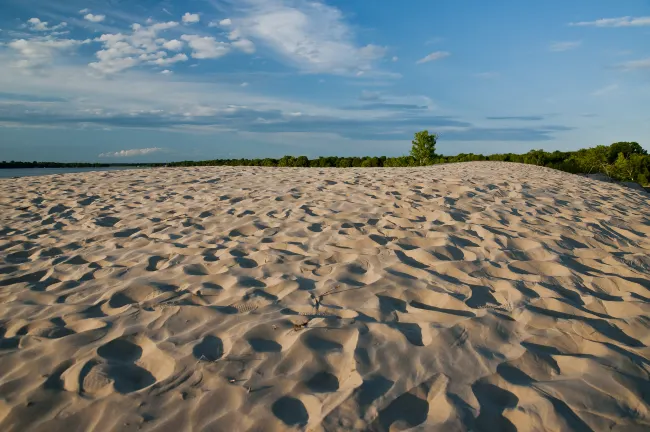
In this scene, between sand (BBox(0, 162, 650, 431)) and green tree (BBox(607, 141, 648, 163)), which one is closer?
sand (BBox(0, 162, 650, 431))

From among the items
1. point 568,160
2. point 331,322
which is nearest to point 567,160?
point 568,160

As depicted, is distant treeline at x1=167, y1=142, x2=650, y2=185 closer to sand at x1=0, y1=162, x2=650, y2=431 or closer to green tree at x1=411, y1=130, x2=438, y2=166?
green tree at x1=411, y1=130, x2=438, y2=166

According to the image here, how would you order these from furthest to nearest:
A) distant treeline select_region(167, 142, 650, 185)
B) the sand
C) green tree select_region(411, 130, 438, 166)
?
green tree select_region(411, 130, 438, 166) → distant treeline select_region(167, 142, 650, 185) → the sand

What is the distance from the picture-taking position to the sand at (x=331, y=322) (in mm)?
2344

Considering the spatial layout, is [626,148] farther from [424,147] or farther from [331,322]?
[331,322]

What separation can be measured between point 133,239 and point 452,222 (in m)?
4.25

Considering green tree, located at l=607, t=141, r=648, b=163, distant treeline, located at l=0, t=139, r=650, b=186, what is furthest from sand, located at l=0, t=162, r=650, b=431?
green tree, located at l=607, t=141, r=648, b=163

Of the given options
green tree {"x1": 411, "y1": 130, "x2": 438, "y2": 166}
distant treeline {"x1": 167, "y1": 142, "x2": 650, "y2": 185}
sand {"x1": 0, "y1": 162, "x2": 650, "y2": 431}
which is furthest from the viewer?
green tree {"x1": 411, "y1": 130, "x2": 438, "y2": 166}

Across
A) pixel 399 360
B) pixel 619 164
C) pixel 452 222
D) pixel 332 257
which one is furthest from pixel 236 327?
pixel 619 164

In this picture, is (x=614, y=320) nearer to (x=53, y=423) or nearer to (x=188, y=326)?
(x=188, y=326)

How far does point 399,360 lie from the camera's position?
8.91 ft

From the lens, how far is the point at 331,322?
3189 millimetres

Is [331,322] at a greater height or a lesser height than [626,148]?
lesser

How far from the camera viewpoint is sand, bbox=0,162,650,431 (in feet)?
7.69
